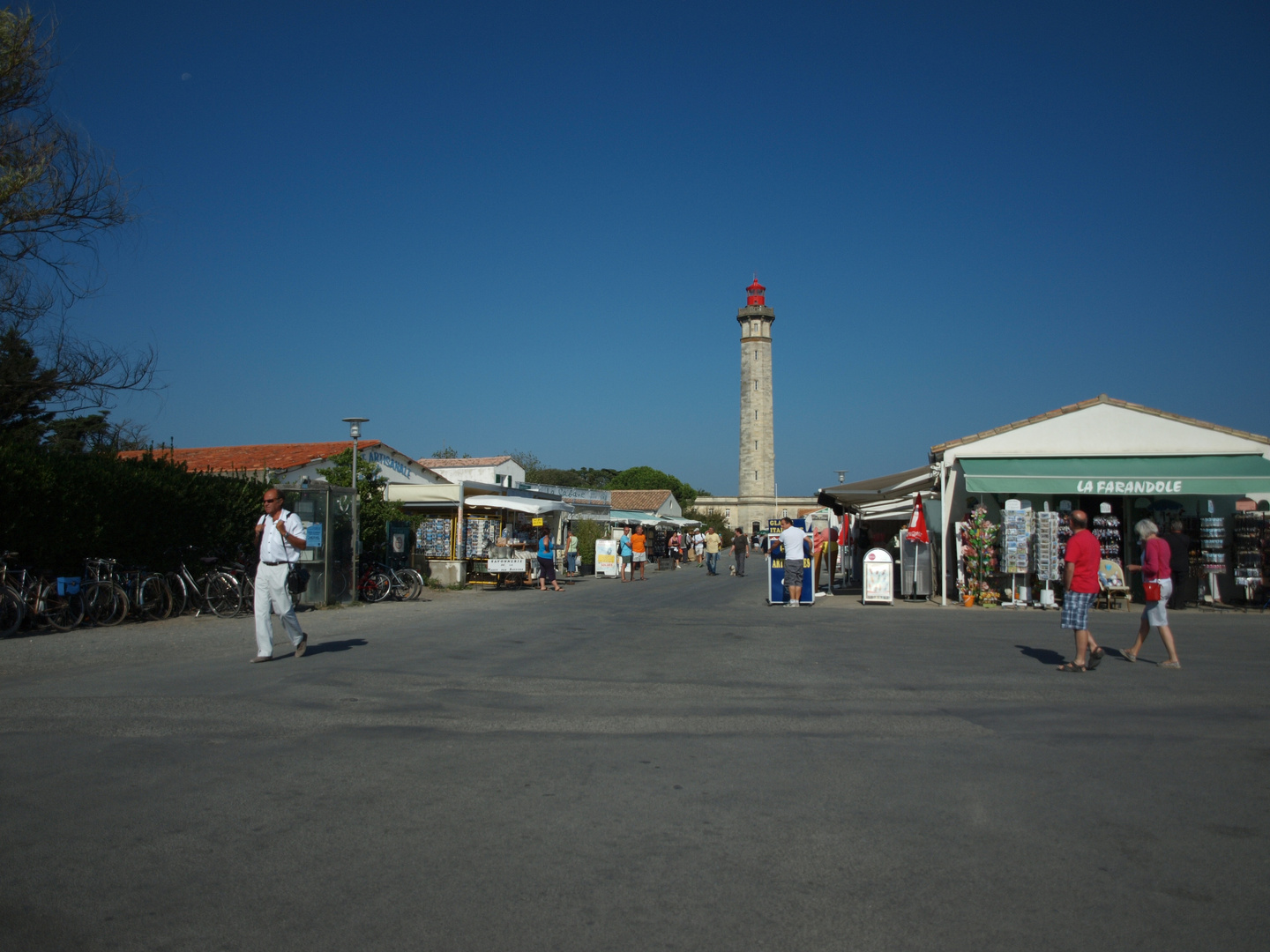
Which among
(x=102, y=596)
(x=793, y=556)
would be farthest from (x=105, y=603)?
(x=793, y=556)

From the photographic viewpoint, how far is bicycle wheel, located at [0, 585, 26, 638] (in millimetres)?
12602

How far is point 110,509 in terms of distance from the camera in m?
15.0

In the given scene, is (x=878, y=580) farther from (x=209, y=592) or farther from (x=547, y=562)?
(x=209, y=592)

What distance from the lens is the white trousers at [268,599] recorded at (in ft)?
33.4

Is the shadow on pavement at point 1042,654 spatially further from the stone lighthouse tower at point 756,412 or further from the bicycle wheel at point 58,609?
the stone lighthouse tower at point 756,412

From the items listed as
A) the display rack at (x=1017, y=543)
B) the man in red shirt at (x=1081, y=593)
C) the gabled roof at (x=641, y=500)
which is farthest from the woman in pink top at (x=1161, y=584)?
the gabled roof at (x=641, y=500)

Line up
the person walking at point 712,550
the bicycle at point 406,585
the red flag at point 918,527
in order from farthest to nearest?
the person walking at point 712,550 → the bicycle at point 406,585 → the red flag at point 918,527

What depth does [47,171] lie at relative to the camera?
1562cm

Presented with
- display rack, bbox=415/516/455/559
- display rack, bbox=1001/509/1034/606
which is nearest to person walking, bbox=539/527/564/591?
display rack, bbox=415/516/455/559

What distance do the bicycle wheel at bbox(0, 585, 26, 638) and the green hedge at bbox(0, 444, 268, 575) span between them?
1.13m

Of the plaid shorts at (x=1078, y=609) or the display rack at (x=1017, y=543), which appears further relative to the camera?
the display rack at (x=1017, y=543)

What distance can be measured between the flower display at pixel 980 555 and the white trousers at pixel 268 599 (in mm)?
13905

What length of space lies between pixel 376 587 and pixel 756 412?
6232 centimetres

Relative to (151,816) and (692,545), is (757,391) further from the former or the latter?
(151,816)
